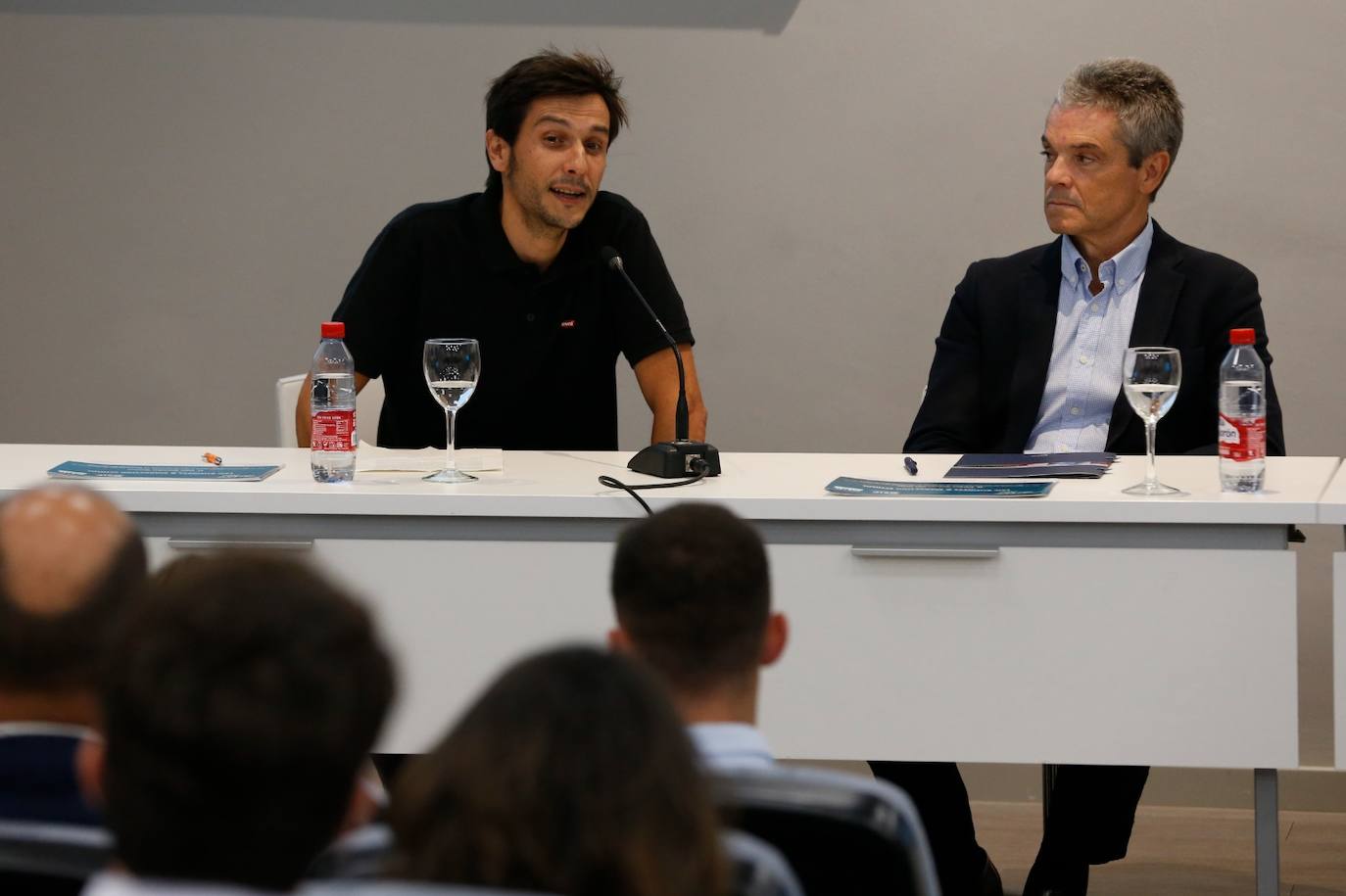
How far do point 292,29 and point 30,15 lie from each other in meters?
0.68

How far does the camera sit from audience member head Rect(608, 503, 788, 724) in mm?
1336

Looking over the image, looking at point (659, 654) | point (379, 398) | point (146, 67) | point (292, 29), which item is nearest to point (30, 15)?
point (146, 67)

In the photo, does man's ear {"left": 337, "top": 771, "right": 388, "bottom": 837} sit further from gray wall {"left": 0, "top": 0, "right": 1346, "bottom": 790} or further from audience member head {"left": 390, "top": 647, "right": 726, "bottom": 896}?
gray wall {"left": 0, "top": 0, "right": 1346, "bottom": 790}

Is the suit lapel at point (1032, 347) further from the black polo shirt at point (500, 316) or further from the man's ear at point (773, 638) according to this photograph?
the man's ear at point (773, 638)

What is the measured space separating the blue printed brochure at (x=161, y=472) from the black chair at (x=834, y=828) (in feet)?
5.06

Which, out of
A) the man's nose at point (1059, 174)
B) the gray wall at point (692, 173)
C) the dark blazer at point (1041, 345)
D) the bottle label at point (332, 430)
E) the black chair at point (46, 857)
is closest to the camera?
the black chair at point (46, 857)

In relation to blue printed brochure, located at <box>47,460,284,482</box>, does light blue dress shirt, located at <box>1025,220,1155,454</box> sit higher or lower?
higher

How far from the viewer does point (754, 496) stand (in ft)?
7.57

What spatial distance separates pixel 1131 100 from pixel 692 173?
123 centimetres

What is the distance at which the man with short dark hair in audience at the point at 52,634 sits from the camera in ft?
3.64

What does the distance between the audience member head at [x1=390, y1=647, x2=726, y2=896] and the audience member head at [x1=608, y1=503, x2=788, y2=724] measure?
0.50 metres

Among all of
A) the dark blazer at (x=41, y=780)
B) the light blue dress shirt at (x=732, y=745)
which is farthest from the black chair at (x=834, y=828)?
the dark blazer at (x=41, y=780)

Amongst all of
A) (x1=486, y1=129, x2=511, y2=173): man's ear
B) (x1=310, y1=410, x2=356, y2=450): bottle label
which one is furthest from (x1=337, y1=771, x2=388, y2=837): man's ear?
(x1=486, y1=129, x2=511, y2=173): man's ear

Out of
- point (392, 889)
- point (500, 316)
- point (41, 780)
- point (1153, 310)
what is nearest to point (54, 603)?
point (41, 780)
